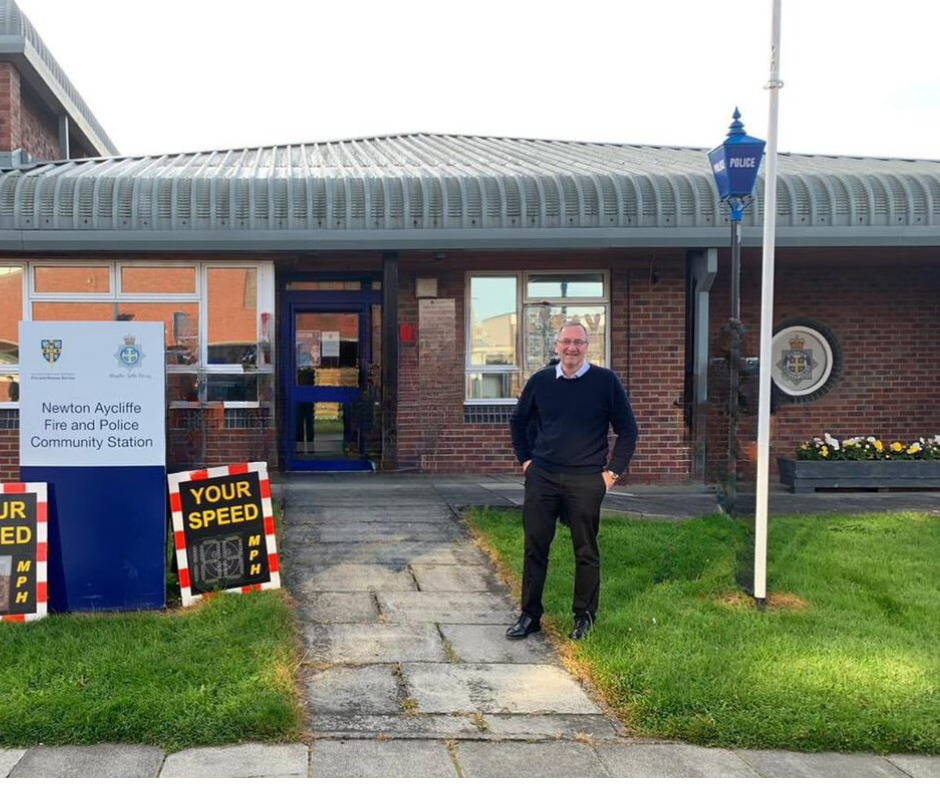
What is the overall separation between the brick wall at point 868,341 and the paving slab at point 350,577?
672 cm

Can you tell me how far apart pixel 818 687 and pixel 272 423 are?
24.3 feet

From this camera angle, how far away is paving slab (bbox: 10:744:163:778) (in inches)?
144

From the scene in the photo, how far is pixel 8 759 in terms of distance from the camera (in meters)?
3.77

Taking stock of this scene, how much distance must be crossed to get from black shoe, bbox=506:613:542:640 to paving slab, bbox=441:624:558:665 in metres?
0.03

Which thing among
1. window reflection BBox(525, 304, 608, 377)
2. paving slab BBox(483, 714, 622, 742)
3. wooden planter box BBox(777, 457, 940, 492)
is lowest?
paving slab BBox(483, 714, 622, 742)

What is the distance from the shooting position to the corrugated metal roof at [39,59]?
11.5 metres

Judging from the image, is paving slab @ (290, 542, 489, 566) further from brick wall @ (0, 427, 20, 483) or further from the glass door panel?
brick wall @ (0, 427, 20, 483)

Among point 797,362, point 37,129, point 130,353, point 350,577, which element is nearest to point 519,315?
point 797,362

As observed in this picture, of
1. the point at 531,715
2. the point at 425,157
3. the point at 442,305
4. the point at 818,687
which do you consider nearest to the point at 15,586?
the point at 531,715

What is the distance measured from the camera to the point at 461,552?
7367 millimetres

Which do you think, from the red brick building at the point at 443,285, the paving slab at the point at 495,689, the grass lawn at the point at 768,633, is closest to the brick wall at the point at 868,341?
the red brick building at the point at 443,285

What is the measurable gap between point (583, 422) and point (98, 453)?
9.64ft

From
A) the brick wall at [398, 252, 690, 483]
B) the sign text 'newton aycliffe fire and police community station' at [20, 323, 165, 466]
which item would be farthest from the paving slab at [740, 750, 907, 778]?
the brick wall at [398, 252, 690, 483]

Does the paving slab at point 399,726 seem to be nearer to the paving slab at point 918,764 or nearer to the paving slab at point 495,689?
the paving slab at point 495,689
